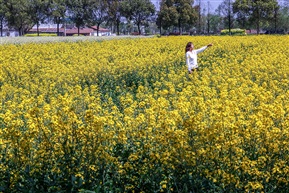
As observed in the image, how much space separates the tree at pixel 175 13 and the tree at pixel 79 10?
12446 millimetres

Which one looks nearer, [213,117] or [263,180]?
[263,180]

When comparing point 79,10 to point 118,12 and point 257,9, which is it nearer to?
point 118,12

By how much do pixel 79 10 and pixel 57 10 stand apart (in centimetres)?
411

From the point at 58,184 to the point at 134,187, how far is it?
34.0 inches

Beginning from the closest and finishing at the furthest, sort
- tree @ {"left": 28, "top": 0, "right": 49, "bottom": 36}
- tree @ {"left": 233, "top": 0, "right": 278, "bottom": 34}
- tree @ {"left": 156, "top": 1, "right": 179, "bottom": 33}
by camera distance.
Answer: tree @ {"left": 233, "top": 0, "right": 278, "bottom": 34} < tree @ {"left": 28, "top": 0, "right": 49, "bottom": 36} < tree @ {"left": 156, "top": 1, "right": 179, "bottom": 33}

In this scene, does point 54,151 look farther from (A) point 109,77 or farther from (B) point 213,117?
(A) point 109,77

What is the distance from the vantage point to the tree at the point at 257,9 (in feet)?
202

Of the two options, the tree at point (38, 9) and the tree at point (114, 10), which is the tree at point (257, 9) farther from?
the tree at point (38, 9)

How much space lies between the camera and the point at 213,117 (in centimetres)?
540

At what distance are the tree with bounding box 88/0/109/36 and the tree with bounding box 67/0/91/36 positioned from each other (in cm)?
75

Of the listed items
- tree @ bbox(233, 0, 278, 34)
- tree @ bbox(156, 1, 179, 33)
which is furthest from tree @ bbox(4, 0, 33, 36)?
tree @ bbox(233, 0, 278, 34)

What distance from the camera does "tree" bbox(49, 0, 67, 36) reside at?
67938mm

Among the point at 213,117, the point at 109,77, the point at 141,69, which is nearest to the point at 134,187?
the point at 213,117

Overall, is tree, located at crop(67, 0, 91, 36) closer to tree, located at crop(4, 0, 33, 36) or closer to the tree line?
the tree line
